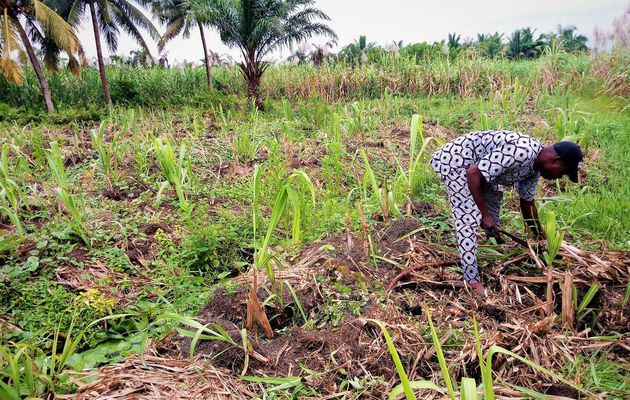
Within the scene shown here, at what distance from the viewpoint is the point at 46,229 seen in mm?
2977

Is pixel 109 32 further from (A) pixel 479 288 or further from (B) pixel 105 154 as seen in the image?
(A) pixel 479 288

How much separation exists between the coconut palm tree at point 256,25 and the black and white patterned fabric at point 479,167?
7.05 metres

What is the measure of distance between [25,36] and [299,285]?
11.8m

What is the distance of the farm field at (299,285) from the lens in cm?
175

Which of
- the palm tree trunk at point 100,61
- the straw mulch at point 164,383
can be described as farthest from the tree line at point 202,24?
the straw mulch at point 164,383

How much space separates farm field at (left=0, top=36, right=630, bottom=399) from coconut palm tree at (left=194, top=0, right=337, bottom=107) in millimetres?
4714

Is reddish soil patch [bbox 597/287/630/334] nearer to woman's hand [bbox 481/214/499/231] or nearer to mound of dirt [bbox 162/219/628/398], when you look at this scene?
mound of dirt [bbox 162/219/628/398]

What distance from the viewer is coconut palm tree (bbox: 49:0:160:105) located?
12.0 metres

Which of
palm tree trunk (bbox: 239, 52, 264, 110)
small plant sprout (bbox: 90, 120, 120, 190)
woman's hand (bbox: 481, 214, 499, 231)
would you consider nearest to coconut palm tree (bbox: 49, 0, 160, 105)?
palm tree trunk (bbox: 239, 52, 264, 110)

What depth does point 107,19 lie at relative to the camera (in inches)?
527

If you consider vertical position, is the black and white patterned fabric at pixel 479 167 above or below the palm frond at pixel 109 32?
below

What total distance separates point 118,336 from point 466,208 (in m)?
2.03

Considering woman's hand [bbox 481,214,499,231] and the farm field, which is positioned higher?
woman's hand [bbox 481,214,499,231]

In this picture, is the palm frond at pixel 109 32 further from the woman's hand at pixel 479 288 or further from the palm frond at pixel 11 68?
the woman's hand at pixel 479 288
